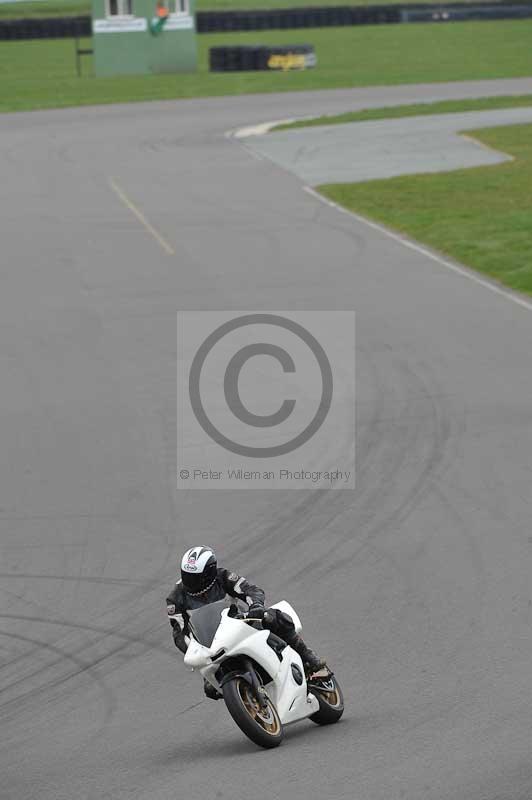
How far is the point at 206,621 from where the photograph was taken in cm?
843

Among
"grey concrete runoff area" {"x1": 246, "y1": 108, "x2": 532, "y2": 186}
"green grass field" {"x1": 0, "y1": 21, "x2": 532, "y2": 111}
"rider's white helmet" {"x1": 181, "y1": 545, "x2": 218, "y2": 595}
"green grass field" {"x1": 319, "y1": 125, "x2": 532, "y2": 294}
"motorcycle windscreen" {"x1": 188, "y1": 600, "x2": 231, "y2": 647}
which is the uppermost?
"rider's white helmet" {"x1": 181, "y1": 545, "x2": 218, "y2": 595}

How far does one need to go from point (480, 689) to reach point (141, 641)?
2715mm

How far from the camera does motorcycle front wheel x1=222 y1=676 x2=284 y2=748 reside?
793 centimetres

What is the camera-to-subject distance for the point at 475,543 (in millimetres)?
12055

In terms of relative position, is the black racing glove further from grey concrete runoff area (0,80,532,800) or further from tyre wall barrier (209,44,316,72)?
tyre wall barrier (209,44,316,72)

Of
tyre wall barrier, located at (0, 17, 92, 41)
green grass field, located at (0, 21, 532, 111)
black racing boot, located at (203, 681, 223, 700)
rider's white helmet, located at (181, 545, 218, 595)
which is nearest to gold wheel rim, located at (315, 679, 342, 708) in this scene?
black racing boot, located at (203, 681, 223, 700)

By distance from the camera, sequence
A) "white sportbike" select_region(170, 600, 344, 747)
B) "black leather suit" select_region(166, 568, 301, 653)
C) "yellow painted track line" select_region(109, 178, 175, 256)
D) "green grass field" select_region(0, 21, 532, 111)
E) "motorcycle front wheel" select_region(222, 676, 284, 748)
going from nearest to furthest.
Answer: "motorcycle front wheel" select_region(222, 676, 284, 748)
"white sportbike" select_region(170, 600, 344, 747)
"black leather suit" select_region(166, 568, 301, 653)
"yellow painted track line" select_region(109, 178, 175, 256)
"green grass field" select_region(0, 21, 532, 111)

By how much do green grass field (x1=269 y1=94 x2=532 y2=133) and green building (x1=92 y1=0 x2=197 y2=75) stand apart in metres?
15.6

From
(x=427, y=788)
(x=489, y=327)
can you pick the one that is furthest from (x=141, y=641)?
(x=489, y=327)

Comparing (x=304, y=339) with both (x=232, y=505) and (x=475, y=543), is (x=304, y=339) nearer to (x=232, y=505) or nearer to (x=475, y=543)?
(x=232, y=505)

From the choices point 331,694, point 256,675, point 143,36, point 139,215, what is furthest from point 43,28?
point 256,675

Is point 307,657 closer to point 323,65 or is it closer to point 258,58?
point 258,58

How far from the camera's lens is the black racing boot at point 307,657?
870cm

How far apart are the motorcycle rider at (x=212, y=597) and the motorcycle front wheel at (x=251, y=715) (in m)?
0.36
